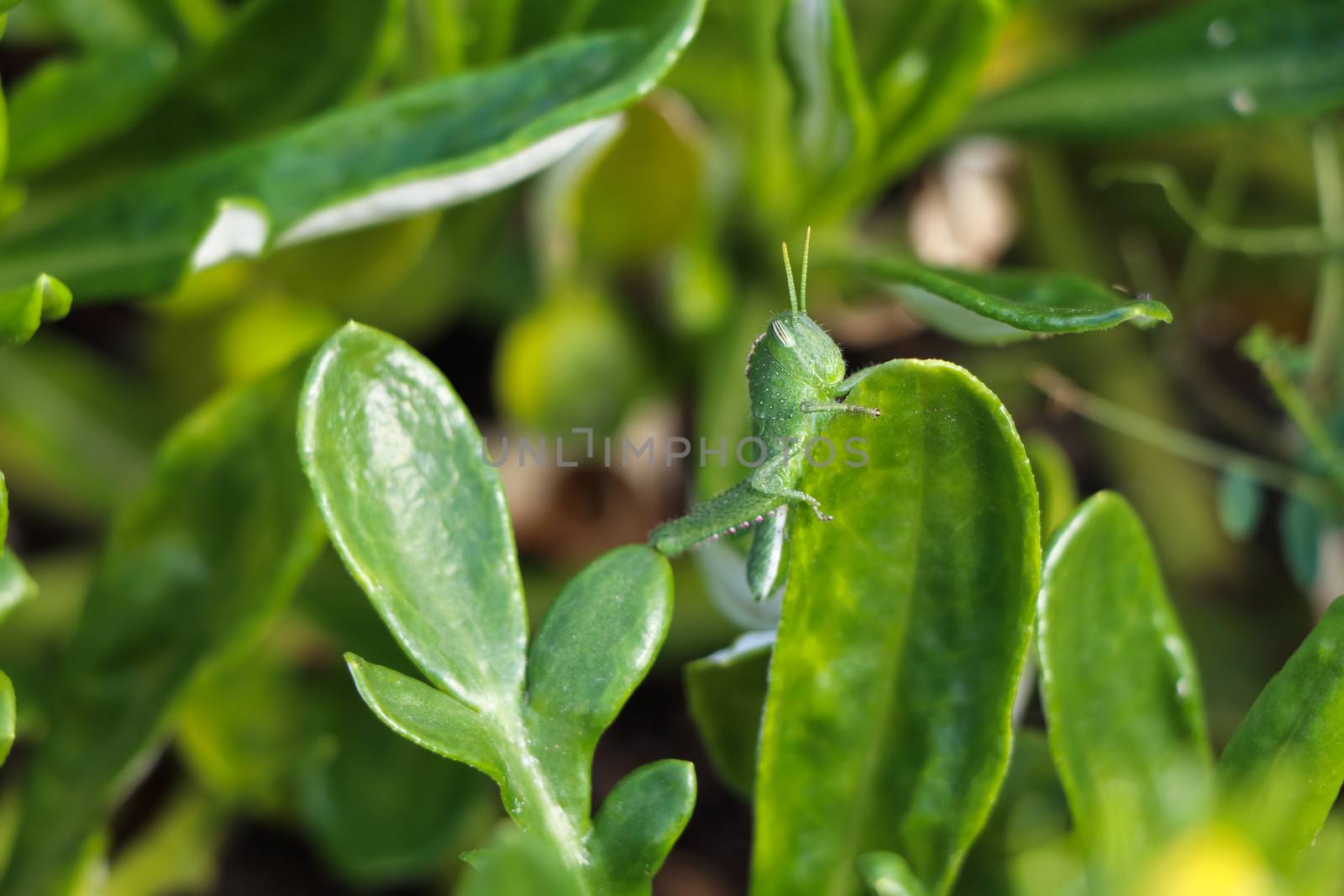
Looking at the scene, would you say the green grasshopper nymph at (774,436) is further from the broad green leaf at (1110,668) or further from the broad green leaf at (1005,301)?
the broad green leaf at (1110,668)

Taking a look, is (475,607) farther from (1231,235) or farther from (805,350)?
(1231,235)

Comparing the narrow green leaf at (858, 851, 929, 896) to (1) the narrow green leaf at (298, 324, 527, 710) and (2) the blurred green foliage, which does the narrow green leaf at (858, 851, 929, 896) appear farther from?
(1) the narrow green leaf at (298, 324, 527, 710)

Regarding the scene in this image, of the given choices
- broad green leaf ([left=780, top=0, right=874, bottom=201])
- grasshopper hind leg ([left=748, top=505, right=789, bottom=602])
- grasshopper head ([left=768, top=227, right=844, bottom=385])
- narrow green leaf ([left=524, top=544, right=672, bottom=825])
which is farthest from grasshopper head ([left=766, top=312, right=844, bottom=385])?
broad green leaf ([left=780, top=0, right=874, bottom=201])

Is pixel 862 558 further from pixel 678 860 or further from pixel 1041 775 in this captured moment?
pixel 678 860

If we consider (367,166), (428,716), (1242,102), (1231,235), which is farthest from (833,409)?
(1231,235)

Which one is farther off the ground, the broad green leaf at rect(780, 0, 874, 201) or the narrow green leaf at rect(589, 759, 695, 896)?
the broad green leaf at rect(780, 0, 874, 201)
